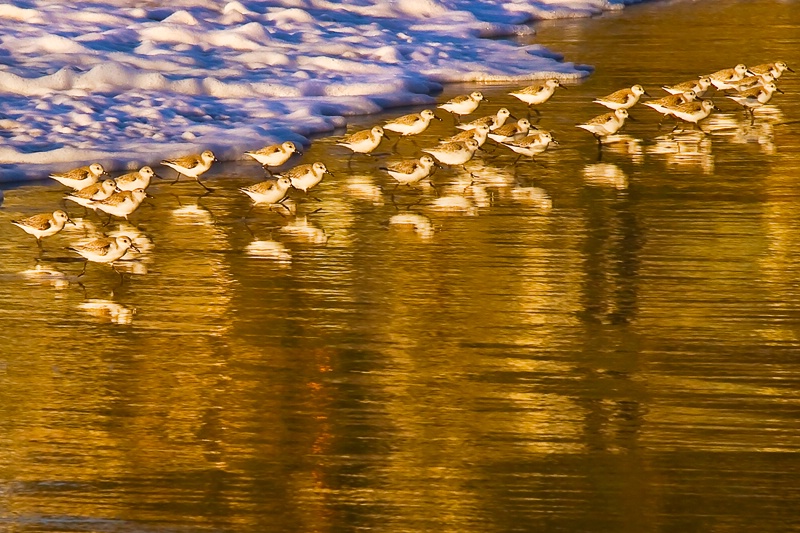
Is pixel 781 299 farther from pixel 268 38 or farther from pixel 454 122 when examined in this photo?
pixel 268 38

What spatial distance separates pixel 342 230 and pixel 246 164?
155 inches

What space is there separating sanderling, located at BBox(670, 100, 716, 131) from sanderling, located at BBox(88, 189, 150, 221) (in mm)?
7411

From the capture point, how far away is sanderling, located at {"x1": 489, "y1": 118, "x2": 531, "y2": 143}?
1706 centimetres

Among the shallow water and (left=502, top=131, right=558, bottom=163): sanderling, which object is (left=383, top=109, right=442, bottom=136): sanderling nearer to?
(left=502, top=131, right=558, bottom=163): sanderling

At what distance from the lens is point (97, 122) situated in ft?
61.6

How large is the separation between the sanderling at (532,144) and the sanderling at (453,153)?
559mm

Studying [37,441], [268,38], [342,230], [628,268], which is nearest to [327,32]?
[268,38]

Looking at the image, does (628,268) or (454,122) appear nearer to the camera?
(628,268)

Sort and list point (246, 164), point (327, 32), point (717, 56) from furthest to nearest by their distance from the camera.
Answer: point (327, 32)
point (717, 56)
point (246, 164)

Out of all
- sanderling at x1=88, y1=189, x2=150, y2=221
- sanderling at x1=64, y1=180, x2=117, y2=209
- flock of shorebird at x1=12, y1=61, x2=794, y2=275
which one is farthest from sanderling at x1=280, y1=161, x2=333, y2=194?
sanderling at x1=64, y1=180, x2=117, y2=209

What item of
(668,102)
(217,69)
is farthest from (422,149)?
(217,69)

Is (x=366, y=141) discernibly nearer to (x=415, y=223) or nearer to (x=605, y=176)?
(x=605, y=176)

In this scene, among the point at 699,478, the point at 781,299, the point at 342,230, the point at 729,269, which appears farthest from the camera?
the point at 342,230

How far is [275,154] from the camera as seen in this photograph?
1605cm
